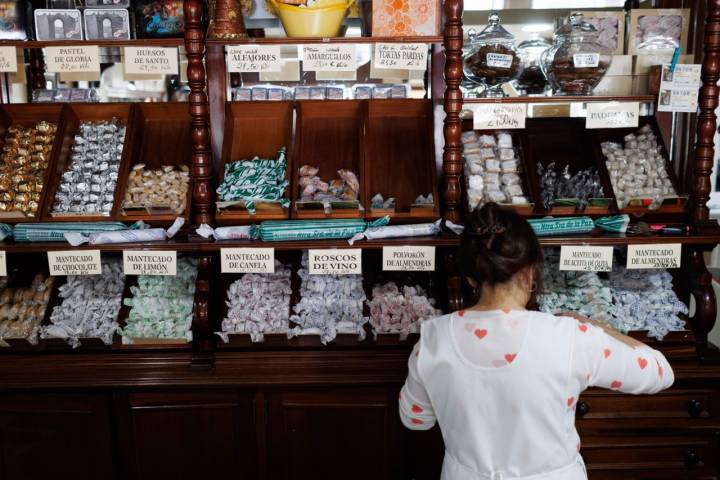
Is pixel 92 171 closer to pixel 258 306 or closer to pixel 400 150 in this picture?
pixel 258 306

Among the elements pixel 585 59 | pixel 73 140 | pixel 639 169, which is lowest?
pixel 639 169

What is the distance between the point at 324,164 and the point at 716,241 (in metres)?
1.37

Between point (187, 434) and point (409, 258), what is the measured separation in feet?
3.13

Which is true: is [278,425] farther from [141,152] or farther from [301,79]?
[301,79]

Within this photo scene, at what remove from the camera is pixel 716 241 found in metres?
2.03

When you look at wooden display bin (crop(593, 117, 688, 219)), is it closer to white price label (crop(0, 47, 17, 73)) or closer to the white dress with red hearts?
the white dress with red hearts

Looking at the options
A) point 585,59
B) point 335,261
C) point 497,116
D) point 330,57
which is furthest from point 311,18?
point 585,59

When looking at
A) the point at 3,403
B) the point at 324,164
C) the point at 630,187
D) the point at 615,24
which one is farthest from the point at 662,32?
the point at 3,403

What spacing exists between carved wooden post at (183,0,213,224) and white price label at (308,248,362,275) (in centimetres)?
39

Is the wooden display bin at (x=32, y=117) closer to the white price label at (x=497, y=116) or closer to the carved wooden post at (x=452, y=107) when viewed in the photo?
the carved wooden post at (x=452, y=107)

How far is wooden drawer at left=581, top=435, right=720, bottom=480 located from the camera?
2059 millimetres

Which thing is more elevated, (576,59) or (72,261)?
(576,59)

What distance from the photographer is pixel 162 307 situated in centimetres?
216

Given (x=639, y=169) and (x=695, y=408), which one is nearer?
(x=695, y=408)
